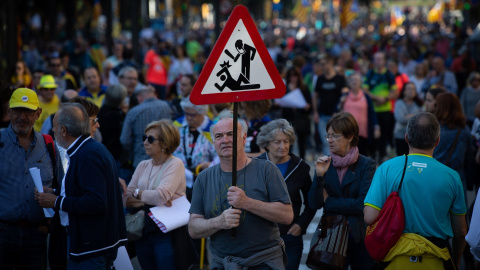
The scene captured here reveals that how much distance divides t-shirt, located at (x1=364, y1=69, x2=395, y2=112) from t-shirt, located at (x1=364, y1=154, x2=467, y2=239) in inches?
363

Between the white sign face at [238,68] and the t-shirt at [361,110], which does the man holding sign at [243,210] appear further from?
the t-shirt at [361,110]

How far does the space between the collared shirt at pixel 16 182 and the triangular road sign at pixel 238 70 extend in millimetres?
1873

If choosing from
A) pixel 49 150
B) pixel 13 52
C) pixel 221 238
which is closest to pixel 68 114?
pixel 49 150

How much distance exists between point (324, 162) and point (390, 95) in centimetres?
833

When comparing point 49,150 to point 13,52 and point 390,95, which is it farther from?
point 13,52

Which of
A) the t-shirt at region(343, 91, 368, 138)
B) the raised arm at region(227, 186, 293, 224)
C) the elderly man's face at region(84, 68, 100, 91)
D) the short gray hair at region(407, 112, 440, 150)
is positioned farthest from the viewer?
the t-shirt at region(343, 91, 368, 138)

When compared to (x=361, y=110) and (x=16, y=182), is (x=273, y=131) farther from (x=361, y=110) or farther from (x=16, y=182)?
(x=361, y=110)

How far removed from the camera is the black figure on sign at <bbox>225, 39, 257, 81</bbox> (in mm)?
4910

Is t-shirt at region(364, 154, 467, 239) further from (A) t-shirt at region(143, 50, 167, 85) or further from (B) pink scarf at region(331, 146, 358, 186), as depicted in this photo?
(A) t-shirt at region(143, 50, 167, 85)

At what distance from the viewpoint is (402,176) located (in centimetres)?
512

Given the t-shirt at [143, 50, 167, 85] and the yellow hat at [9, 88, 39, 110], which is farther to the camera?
the t-shirt at [143, 50, 167, 85]

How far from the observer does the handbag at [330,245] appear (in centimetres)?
598

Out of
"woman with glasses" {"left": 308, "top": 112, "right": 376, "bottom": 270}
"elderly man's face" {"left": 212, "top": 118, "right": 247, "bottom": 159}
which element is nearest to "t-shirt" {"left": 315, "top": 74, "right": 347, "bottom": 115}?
"woman with glasses" {"left": 308, "top": 112, "right": 376, "bottom": 270}

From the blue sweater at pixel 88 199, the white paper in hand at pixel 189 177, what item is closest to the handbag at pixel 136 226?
the blue sweater at pixel 88 199
